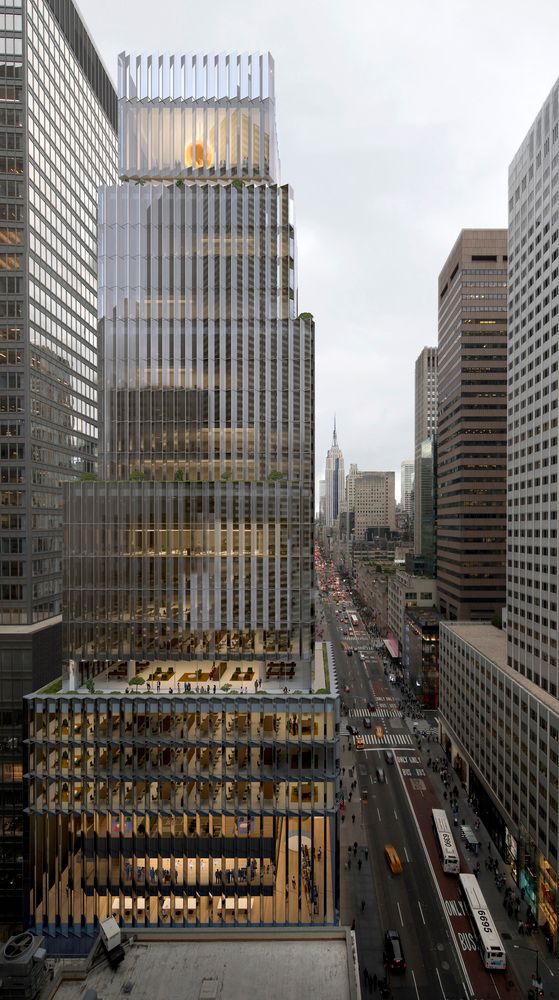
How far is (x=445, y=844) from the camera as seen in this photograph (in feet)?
229

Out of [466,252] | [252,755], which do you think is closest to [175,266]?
[252,755]

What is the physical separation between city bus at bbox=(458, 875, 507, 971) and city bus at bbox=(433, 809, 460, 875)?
3.59 metres

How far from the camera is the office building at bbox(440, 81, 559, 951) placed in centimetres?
6175

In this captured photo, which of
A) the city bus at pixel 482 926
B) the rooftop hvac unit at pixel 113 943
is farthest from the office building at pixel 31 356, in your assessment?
the city bus at pixel 482 926

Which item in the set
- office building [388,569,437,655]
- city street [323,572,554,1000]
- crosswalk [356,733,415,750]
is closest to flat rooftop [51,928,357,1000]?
city street [323,572,554,1000]

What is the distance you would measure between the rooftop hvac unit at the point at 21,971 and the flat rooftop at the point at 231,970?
4.29ft

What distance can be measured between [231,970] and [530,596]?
55.8m

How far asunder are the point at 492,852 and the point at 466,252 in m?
112

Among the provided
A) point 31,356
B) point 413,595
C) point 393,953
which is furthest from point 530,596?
point 413,595

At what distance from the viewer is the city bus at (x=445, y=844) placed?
223 feet

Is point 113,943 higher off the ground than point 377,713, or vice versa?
point 113,943

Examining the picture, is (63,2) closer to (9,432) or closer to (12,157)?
(12,157)

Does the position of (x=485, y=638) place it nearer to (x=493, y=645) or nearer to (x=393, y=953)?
(x=493, y=645)

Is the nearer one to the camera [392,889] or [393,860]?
[392,889]
